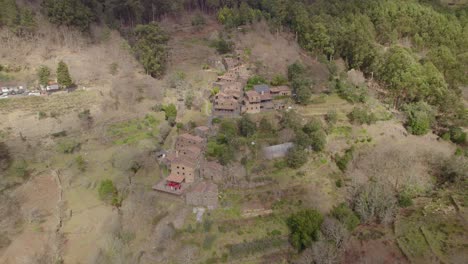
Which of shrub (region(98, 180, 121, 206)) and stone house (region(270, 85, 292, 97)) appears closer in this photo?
shrub (region(98, 180, 121, 206))

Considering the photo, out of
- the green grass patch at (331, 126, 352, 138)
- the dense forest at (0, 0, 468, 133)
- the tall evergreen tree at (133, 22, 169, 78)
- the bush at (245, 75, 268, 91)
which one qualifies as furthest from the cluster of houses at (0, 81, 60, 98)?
the green grass patch at (331, 126, 352, 138)

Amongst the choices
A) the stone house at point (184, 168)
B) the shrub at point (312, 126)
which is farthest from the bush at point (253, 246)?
the shrub at point (312, 126)

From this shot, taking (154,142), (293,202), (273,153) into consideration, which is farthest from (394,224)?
(154,142)

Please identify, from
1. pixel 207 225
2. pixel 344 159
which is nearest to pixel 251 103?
pixel 344 159

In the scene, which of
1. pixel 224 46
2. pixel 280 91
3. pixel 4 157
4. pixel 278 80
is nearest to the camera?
pixel 4 157

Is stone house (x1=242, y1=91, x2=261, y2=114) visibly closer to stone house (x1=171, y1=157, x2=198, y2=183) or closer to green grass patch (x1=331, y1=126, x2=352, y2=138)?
green grass patch (x1=331, y1=126, x2=352, y2=138)

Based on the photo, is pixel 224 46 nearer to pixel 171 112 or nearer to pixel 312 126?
pixel 171 112
